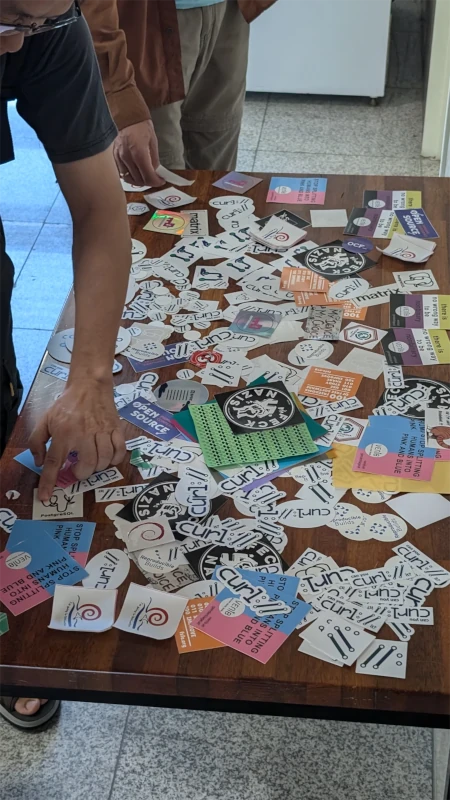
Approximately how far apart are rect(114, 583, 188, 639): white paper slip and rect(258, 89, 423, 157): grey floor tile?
3.00 m

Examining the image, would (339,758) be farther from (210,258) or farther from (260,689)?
(210,258)

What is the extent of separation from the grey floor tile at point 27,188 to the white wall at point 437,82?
154cm

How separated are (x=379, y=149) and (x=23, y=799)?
295 cm

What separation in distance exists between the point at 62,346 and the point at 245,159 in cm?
245

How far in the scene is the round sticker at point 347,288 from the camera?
1459mm

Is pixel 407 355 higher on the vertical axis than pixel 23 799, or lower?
higher

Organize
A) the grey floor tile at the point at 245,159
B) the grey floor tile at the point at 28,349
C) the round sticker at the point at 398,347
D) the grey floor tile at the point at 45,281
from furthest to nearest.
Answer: the grey floor tile at the point at 245,159 < the grey floor tile at the point at 45,281 < the grey floor tile at the point at 28,349 < the round sticker at the point at 398,347

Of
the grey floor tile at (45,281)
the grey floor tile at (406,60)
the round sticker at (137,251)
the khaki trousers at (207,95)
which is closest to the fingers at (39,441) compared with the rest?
the round sticker at (137,251)

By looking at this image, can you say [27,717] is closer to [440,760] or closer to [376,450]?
[440,760]

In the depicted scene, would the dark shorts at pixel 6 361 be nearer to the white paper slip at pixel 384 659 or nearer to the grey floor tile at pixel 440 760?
the white paper slip at pixel 384 659

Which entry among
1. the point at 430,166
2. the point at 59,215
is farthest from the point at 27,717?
the point at 430,166

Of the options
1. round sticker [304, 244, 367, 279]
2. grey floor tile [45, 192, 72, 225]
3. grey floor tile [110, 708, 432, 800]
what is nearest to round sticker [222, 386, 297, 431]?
round sticker [304, 244, 367, 279]

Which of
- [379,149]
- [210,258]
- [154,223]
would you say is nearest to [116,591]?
[210,258]

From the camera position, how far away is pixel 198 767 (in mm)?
1607
